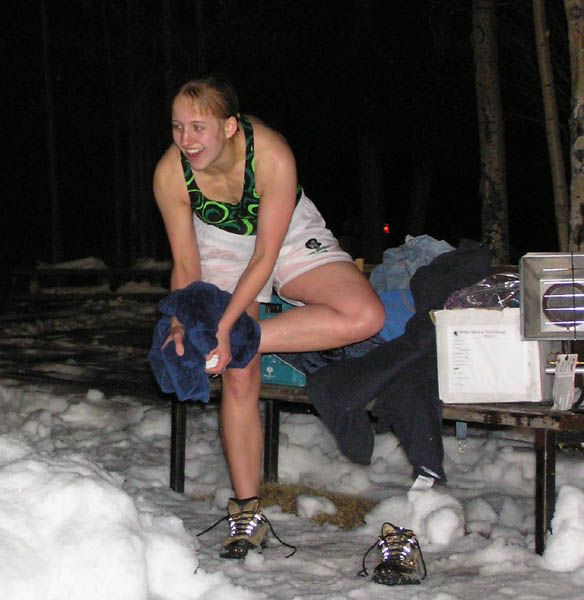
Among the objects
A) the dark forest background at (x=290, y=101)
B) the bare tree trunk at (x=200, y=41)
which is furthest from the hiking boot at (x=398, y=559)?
the bare tree trunk at (x=200, y=41)

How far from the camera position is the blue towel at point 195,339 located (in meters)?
3.98

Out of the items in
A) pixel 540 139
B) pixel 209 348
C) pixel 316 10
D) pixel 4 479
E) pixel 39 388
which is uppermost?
pixel 316 10

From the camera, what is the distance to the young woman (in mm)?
4152

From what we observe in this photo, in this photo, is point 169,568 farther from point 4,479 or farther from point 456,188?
point 456,188

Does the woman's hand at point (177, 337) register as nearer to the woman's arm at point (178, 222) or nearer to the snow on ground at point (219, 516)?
the woman's arm at point (178, 222)

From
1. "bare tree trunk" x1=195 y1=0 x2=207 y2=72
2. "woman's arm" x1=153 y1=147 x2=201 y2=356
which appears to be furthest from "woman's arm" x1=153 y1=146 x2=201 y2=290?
"bare tree trunk" x1=195 y1=0 x2=207 y2=72

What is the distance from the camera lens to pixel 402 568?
3.67 m

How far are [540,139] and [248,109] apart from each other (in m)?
6.85

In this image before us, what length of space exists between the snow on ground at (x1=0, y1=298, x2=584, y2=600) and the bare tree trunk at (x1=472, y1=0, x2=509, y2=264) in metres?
4.04

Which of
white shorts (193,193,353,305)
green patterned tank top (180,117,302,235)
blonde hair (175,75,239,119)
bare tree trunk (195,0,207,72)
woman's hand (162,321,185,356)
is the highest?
bare tree trunk (195,0,207,72)

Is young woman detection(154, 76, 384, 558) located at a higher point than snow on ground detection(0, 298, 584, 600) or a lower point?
higher

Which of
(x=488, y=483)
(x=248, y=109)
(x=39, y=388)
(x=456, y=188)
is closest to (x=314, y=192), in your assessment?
(x=456, y=188)

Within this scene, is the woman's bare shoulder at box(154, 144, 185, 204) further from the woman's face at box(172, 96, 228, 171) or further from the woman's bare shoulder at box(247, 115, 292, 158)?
the woman's bare shoulder at box(247, 115, 292, 158)

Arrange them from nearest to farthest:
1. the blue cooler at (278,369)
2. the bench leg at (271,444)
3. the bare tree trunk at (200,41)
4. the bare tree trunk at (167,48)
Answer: the blue cooler at (278,369) → the bench leg at (271,444) → the bare tree trunk at (200,41) → the bare tree trunk at (167,48)
